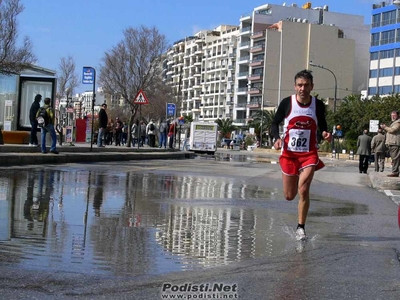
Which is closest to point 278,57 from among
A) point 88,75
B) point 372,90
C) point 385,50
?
point 372,90

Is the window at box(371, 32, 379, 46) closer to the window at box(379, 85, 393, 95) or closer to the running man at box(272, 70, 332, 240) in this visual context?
the window at box(379, 85, 393, 95)

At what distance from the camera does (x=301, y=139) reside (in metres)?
7.89

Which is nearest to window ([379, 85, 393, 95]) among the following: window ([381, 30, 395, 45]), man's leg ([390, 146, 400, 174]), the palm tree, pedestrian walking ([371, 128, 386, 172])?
window ([381, 30, 395, 45])

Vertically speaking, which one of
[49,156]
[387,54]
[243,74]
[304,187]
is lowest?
[49,156]

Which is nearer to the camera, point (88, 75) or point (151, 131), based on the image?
point (88, 75)

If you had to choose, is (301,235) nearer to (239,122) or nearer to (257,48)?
(257,48)

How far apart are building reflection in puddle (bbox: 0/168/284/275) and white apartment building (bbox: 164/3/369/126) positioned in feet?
308

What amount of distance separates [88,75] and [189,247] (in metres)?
19.8

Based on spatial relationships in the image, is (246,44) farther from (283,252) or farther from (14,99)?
(283,252)

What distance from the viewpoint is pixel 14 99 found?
1161 inches

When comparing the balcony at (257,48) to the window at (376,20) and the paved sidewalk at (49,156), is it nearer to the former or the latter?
the window at (376,20)

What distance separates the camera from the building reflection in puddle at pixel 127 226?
5922 mm

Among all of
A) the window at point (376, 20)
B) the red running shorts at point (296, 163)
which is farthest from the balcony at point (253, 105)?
the red running shorts at point (296, 163)

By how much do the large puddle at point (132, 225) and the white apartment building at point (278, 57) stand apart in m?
93.7
